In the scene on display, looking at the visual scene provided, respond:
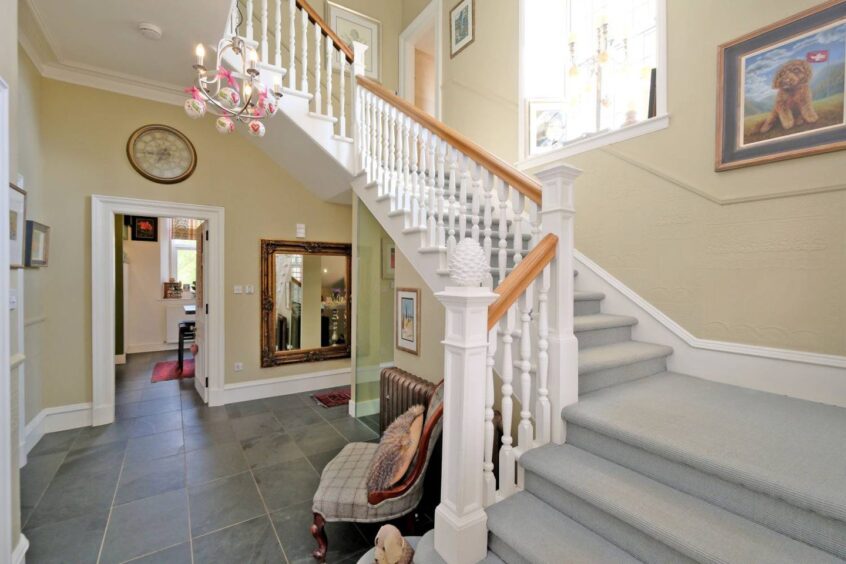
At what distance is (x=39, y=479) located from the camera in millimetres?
2576

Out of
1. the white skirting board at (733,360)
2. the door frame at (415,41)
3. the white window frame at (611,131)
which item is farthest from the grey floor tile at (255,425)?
the door frame at (415,41)

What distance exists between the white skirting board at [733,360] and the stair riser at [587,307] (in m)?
0.05

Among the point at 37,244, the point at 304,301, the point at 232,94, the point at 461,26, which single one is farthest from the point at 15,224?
the point at 461,26

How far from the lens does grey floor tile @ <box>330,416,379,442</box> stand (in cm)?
337

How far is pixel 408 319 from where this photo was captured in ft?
11.5

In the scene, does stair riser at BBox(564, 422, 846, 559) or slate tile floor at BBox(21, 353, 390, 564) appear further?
slate tile floor at BBox(21, 353, 390, 564)

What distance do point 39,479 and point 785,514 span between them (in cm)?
419

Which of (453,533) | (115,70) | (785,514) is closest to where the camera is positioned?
(785,514)

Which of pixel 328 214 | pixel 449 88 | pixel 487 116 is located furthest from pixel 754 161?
pixel 328 214

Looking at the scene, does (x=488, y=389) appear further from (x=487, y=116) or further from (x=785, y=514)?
(x=487, y=116)

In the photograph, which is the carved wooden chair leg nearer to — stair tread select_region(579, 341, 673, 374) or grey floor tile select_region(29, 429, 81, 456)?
stair tread select_region(579, 341, 673, 374)

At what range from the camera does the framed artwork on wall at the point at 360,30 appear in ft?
15.5

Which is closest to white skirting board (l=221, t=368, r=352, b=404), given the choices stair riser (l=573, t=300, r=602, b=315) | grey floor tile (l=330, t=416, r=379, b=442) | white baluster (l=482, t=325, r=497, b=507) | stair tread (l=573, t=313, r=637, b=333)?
grey floor tile (l=330, t=416, r=379, b=442)

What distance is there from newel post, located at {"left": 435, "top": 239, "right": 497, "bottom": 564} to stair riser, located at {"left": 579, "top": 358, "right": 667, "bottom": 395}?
83 cm
